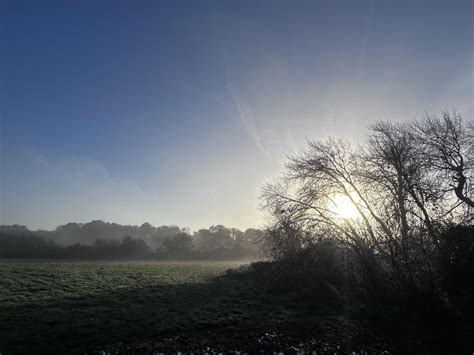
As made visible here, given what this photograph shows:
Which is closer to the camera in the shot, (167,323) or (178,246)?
(167,323)

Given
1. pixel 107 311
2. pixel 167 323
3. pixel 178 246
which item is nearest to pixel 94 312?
A: pixel 107 311

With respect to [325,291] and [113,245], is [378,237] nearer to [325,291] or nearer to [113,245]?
[325,291]

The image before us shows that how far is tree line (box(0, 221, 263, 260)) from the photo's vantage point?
58344 mm

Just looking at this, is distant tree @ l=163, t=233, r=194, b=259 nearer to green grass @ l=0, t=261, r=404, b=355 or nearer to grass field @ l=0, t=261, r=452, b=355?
green grass @ l=0, t=261, r=404, b=355

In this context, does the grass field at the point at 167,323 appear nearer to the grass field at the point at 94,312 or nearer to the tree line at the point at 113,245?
the grass field at the point at 94,312

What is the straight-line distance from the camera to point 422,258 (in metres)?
14.6

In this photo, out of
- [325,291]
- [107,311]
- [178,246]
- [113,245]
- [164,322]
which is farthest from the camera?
[178,246]

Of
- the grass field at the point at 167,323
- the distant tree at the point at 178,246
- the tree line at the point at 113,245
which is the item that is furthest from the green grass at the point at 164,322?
the distant tree at the point at 178,246

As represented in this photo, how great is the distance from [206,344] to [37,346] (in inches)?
195

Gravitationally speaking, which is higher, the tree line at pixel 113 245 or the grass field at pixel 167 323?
the tree line at pixel 113 245

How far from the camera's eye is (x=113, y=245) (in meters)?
67.5

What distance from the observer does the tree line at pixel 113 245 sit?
58344 mm

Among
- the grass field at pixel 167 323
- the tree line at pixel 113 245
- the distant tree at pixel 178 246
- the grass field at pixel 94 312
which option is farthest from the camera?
the distant tree at pixel 178 246

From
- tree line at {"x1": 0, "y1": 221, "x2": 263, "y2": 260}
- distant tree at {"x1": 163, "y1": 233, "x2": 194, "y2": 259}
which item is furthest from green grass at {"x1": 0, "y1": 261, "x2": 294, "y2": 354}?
distant tree at {"x1": 163, "y1": 233, "x2": 194, "y2": 259}
